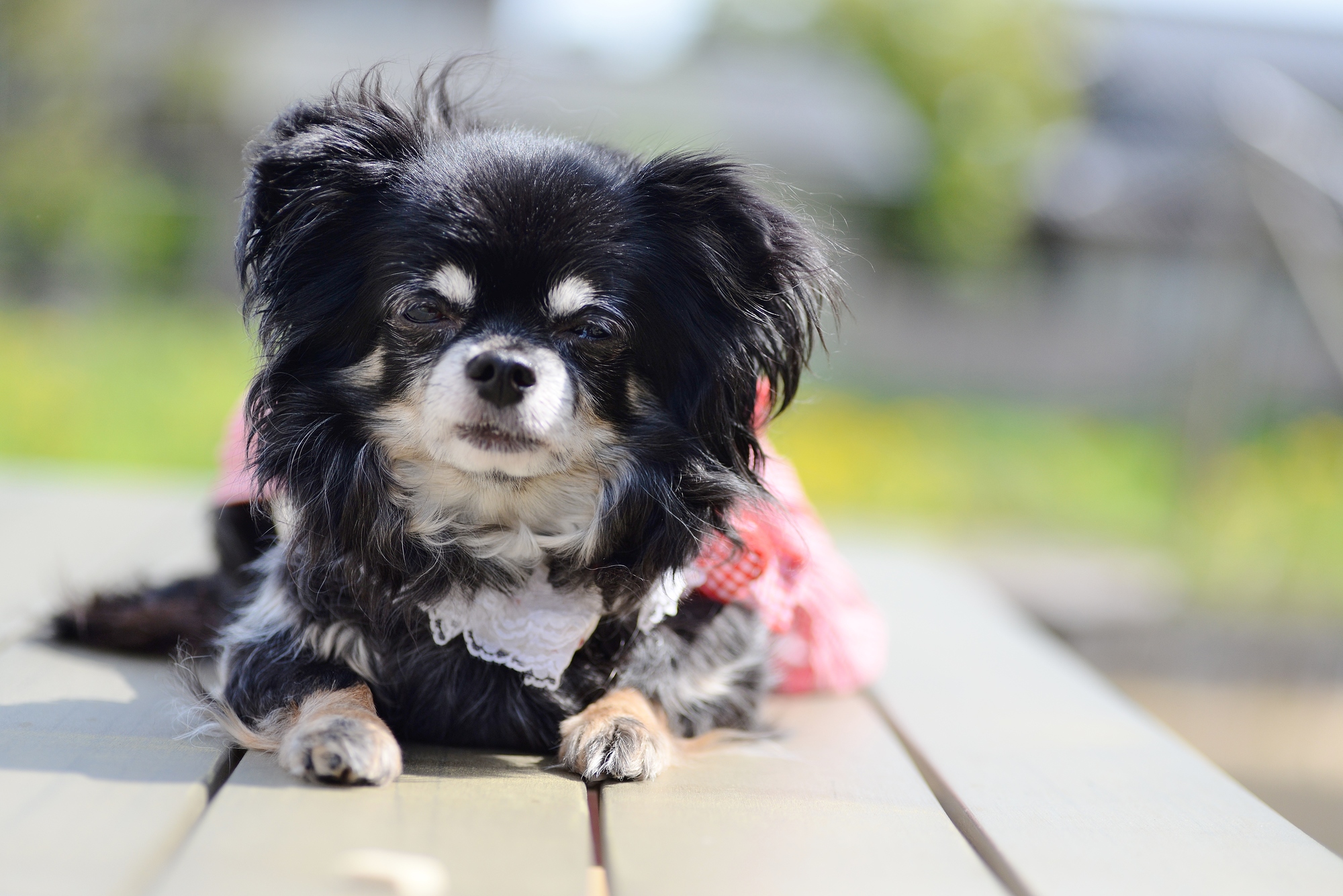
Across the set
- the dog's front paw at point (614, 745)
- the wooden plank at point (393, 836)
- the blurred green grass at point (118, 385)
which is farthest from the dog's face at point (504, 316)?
the blurred green grass at point (118, 385)

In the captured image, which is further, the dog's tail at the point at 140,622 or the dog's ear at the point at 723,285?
the dog's tail at the point at 140,622

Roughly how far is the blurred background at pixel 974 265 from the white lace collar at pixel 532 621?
0.59 m

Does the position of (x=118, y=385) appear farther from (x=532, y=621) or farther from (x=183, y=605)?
(x=532, y=621)

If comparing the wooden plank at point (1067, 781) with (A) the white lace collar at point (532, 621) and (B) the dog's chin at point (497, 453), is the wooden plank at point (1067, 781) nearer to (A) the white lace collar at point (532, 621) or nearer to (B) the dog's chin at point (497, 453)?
(A) the white lace collar at point (532, 621)

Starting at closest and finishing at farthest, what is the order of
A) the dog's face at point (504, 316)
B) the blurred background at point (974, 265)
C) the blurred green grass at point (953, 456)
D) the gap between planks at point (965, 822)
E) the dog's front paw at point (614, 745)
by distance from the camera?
the gap between planks at point (965, 822) < the dog's front paw at point (614, 745) < the dog's face at point (504, 316) < the blurred background at point (974, 265) < the blurred green grass at point (953, 456)

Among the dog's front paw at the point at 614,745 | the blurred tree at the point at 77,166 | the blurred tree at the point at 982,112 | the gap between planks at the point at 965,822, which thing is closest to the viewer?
the gap between planks at the point at 965,822

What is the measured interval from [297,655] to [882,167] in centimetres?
1567

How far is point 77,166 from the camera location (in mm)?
11000

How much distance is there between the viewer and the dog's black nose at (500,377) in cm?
172

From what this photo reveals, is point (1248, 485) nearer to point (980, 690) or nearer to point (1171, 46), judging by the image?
point (980, 690)

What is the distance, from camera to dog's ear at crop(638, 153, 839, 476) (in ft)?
6.39

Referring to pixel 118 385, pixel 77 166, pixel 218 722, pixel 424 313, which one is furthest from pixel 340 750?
pixel 77 166

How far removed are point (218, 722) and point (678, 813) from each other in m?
0.74

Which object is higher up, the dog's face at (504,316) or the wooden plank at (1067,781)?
the dog's face at (504,316)
